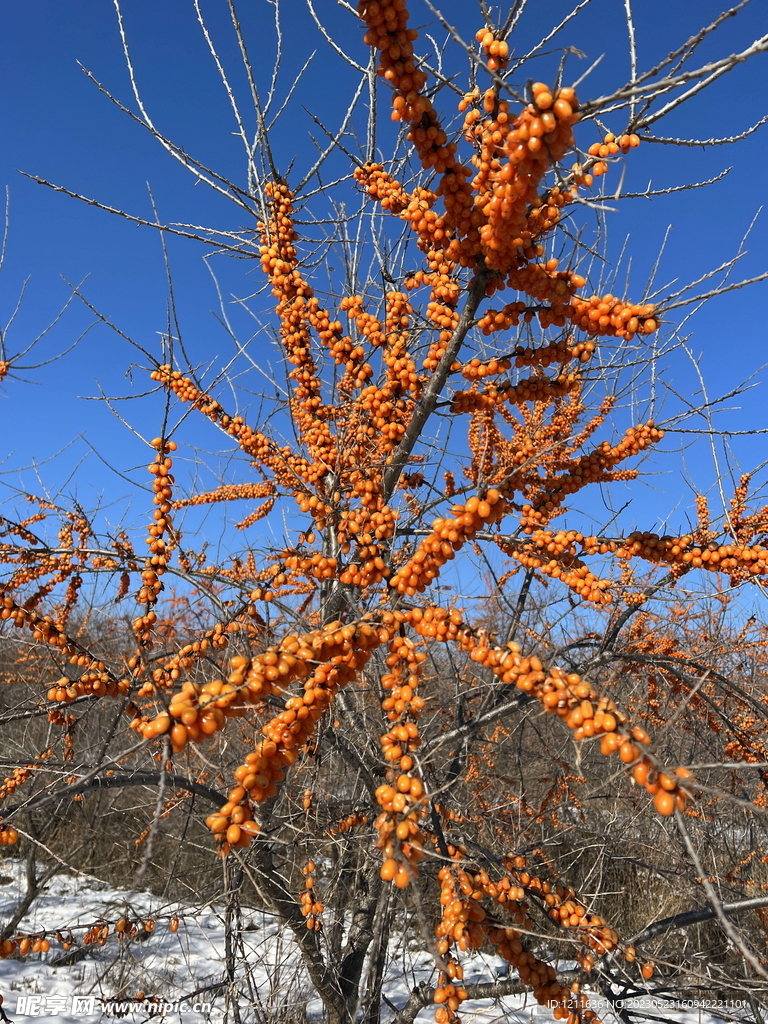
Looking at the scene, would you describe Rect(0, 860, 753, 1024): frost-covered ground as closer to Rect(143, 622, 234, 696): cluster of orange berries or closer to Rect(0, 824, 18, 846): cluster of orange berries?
Rect(0, 824, 18, 846): cluster of orange berries

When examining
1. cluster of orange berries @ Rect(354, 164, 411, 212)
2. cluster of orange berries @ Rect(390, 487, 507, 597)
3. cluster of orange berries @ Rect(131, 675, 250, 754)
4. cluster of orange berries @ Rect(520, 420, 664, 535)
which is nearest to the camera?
cluster of orange berries @ Rect(131, 675, 250, 754)

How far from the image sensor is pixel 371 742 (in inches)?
153

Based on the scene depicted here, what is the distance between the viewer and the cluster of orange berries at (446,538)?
2119mm

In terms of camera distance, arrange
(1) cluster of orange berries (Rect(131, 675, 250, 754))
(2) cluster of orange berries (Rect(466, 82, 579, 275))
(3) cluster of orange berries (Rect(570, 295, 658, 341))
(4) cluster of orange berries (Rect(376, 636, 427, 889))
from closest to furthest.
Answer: (1) cluster of orange berries (Rect(131, 675, 250, 754)) → (4) cluster of orange berries (Rect(376, 636, 427, 889)) → (2) cluster of orange berries (Rect(466, 82, 579, 275)) → (3) cluster of orange berries (Rect(570, 295, 658, 341))

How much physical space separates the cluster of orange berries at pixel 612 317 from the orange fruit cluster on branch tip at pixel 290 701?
1.55 metres

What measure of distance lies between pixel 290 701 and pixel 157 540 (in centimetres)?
159

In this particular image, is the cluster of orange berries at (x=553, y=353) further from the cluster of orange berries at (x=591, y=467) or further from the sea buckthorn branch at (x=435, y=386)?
the cluster of orange berries at (x=591, y=467)

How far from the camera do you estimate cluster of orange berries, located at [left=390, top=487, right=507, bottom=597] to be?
2.12m

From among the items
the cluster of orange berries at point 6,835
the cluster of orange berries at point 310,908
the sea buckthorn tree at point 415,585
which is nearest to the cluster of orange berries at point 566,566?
the sea buckthorn tree at point 415,585

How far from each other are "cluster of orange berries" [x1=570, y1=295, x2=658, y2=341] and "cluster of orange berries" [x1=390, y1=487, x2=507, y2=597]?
3.11 feet

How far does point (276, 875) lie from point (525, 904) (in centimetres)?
170

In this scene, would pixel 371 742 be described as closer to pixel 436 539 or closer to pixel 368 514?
pixel 368 514

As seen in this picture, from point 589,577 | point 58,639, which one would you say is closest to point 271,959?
point 58,639

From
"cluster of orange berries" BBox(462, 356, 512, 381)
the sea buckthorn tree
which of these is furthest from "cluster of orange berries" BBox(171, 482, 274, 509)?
"cluster of orange berries" BBox(462, 356, 512, 381)
